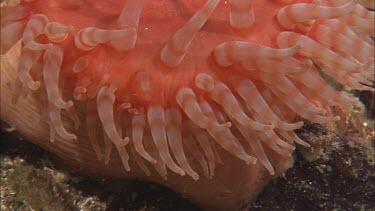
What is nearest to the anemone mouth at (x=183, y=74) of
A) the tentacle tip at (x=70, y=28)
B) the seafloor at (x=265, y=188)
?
the tentacle tip at (x=70, y=28)

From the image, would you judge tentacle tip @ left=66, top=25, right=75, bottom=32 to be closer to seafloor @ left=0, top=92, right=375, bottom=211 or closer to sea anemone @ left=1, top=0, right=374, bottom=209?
sea anemone @ left=1, top=0, right=374, bottom=209

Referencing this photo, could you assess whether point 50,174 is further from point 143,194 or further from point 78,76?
point 78,76

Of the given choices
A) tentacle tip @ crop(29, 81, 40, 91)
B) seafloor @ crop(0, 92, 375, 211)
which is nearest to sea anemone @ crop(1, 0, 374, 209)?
tentacle tip @ crop(29, 81, 40, 91)

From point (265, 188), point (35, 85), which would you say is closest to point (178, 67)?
point (35, 85)

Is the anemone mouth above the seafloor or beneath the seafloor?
above

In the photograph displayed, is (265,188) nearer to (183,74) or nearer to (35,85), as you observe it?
(183,74)

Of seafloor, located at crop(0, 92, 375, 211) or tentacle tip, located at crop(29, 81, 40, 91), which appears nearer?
tentacle tip, located at crop(29, 81, 40, 91)

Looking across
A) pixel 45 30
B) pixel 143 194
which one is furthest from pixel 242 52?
pixel 143 194
